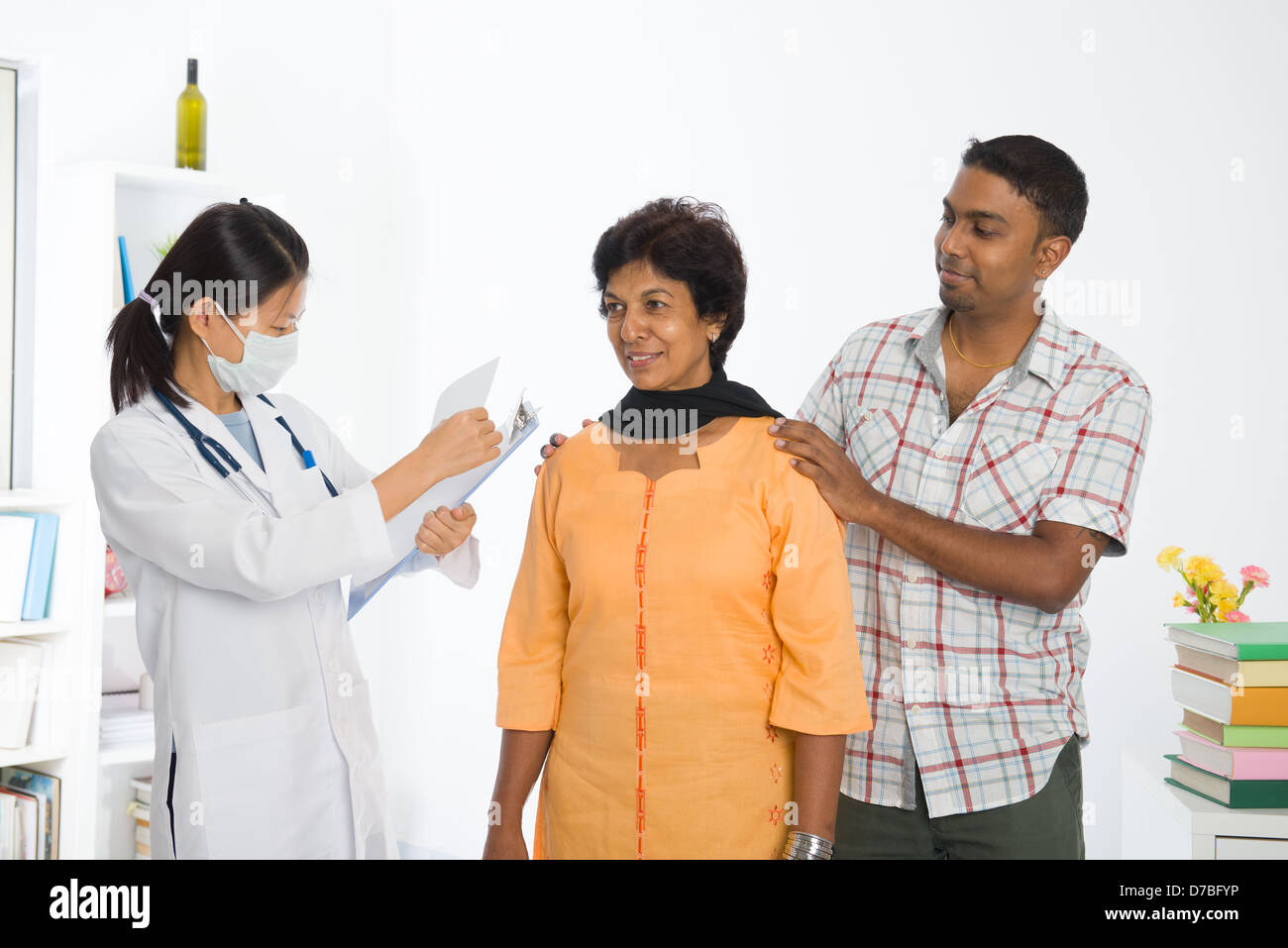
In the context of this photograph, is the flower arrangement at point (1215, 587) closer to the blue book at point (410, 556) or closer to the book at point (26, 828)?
the blue book at point (410, 556)

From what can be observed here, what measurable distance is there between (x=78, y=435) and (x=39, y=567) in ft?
1.19

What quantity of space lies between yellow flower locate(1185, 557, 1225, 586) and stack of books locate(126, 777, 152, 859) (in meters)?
2.82

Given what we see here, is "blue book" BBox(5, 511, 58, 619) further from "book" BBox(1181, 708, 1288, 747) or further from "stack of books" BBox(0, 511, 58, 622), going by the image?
"book" BBox(1181, 708, 1288, 747)

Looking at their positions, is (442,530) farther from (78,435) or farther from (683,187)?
(683,187)

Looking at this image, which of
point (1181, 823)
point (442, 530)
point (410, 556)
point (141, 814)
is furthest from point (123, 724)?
point (1181, 823)

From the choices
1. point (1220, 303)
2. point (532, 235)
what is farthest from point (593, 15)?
point (1220, 303)

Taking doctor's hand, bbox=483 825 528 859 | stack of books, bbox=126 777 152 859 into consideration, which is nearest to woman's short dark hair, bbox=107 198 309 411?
doctor's hand, bbox=483 825 528 859

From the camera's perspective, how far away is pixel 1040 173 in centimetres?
178

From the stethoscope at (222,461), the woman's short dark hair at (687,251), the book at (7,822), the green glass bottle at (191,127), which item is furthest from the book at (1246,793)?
the green glass bottle at (191,127)

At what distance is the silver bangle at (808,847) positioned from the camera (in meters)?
1.49

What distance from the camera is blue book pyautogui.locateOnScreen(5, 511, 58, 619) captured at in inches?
116

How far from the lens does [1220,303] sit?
273 centimetres

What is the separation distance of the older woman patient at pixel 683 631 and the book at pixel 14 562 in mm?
1889

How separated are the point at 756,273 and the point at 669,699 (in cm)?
199
